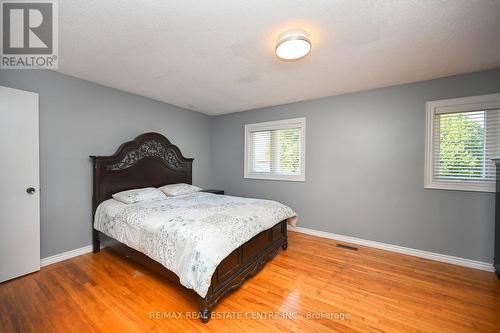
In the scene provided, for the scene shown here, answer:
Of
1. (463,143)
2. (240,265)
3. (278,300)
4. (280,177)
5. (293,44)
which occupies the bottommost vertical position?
(278,300)

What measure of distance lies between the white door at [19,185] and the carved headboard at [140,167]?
24.7 inches

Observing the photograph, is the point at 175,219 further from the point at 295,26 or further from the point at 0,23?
the point at 0,23

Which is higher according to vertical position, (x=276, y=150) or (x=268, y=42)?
(x=268, y=42)

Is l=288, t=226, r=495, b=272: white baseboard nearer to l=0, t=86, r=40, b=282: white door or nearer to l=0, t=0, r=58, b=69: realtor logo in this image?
l=0, t=86, r=40, b=282: white door

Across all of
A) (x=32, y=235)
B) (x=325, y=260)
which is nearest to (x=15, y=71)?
(x=32, y=235)

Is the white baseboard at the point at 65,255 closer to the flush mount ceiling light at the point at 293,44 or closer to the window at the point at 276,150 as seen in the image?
the window at the point at 276,150

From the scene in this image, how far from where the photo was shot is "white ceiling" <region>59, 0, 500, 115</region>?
1.48 m

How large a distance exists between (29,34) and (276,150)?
11.3ft

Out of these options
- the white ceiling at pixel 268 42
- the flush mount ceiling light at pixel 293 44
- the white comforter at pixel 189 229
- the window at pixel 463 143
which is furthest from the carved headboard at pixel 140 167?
the window at pixel 463 143

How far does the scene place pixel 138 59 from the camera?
221 centimetres

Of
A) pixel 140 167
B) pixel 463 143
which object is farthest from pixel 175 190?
pixel 463 143

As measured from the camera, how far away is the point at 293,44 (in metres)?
1.78

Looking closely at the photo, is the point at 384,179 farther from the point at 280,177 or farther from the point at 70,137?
the point at 70,137

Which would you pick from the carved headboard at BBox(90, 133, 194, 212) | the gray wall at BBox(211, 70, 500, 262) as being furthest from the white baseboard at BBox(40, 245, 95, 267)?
the gray wall at BBox(211, 70, 500, 262)
